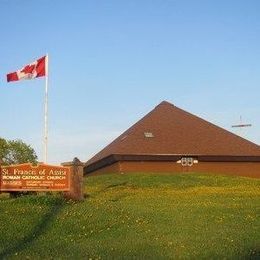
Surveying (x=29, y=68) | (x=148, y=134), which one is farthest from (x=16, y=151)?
(x=29, y=68)

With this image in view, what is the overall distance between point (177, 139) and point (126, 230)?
34.0 m

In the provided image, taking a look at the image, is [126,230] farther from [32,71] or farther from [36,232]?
[32,71]

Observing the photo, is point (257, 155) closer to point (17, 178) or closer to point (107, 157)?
point (107, 157)

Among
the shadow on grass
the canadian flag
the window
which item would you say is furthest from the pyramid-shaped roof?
the shadow on grass

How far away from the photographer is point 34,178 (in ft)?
70.5

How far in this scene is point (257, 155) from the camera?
48.0 m

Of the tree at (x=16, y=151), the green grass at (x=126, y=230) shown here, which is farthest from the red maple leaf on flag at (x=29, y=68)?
the tree at (x=16, y=151)

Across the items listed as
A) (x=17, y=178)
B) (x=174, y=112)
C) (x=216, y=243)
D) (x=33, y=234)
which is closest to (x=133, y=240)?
(x=216, y=243)

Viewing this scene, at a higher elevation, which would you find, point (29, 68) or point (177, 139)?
point (29, 68)

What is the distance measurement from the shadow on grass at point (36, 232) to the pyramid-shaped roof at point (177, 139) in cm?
2730

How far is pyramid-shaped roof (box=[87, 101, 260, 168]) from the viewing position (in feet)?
153

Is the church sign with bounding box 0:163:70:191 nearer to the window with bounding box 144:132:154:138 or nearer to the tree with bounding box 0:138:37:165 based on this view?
the window with bounding box 144:132:154:138

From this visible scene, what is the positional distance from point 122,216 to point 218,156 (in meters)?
32.2

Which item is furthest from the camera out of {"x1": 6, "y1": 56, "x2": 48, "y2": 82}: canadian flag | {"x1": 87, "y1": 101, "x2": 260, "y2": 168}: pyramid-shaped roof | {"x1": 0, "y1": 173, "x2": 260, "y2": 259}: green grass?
{"x1": 87, "y1": 101, "x2": 260, "y2": 168}: pyramid-shaped roof
